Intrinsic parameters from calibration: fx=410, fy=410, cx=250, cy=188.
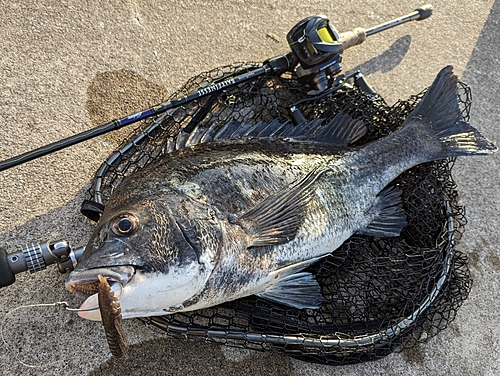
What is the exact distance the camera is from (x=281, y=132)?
2383 millimetres

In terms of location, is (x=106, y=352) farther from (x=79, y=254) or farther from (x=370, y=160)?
(x=370, y=160)

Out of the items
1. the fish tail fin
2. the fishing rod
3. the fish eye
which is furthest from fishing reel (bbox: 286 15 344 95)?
the fish eye

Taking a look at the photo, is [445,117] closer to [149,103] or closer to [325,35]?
[325,35]

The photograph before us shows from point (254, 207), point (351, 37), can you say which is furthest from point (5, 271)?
point (351, 37)

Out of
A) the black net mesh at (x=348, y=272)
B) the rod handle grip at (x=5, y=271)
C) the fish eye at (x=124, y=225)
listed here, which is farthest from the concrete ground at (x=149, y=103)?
the fish eye at (x=124, y=225)

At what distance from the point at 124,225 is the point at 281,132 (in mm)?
1103

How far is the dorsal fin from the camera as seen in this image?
2186 millimetres

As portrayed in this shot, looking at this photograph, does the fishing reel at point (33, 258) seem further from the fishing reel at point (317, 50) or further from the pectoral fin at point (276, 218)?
the fishing reel at point (317, 50)

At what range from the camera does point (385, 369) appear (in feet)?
8.18

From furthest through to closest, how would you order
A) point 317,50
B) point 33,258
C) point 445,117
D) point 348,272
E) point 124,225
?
point 445,117
point 317,50
point 348,272
point 33,258
point 124,225

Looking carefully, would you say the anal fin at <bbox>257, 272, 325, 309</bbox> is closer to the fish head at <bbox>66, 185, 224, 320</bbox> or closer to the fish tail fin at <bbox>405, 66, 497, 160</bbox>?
the fish head at <bbox>66, 185, 224, 320</bbox>

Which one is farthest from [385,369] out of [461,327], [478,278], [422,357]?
[478,278]

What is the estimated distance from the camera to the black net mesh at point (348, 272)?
2156 mm

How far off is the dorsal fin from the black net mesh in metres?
0.07
